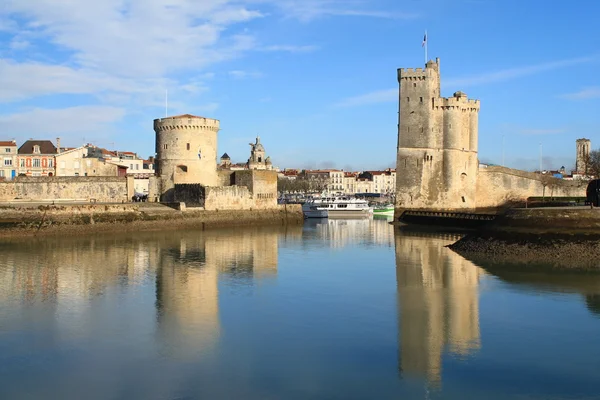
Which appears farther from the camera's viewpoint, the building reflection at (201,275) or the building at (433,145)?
the building at (433,145)

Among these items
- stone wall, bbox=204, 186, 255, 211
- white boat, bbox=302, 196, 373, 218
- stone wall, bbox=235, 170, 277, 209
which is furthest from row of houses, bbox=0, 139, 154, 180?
white boat, bbox=302, 196, 373, 218

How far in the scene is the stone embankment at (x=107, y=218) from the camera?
24375 millimetres

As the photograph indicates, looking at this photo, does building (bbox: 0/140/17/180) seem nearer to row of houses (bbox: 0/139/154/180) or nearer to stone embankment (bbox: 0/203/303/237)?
row of houses (bbox: 0/139/154/180)

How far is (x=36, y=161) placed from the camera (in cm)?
3997

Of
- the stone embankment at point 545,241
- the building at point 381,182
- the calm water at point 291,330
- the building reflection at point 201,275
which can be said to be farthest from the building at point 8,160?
the building at point 381,182

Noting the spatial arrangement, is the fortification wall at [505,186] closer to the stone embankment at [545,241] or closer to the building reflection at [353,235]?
the building reflection at [353,235]

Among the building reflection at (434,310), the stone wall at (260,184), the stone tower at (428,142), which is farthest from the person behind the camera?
the stone tower at (428,142)

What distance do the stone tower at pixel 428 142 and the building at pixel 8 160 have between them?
24314 mm

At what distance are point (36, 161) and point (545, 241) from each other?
3309cm

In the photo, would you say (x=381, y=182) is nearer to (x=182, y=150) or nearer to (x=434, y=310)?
(x=182, y=150)

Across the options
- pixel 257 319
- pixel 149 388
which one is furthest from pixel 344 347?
pixel 149 388

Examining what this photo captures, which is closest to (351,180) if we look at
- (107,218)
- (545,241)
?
(107,218)

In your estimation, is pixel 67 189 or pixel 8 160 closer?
pixel 67 189

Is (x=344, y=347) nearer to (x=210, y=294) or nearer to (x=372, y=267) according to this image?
(x=210, y=294)
